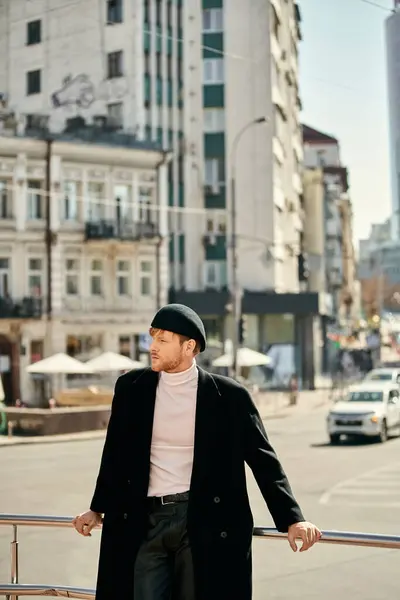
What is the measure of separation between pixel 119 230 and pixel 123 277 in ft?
5.78

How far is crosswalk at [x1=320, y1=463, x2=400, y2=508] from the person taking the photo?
37.9ft

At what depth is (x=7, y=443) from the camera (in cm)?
2008

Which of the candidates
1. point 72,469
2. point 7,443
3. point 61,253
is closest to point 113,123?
point 61,253

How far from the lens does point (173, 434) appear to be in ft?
11.6

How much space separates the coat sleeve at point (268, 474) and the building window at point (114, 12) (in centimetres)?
2476

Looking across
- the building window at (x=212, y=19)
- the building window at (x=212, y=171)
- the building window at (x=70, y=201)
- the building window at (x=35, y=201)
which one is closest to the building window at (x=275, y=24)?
the building window at (x=212, y=19)

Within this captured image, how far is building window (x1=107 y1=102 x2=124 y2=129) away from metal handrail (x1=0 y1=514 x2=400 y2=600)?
30.4m

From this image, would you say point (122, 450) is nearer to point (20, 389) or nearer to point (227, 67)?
point (20, 389)

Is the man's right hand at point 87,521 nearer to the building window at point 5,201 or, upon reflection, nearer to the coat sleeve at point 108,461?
the coat sleeve at point 108,461

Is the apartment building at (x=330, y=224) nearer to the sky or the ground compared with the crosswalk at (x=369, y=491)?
nearer to the sky

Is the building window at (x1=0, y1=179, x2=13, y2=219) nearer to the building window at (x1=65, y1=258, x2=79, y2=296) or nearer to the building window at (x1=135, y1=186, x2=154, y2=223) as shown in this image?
the building window at (x1=65, y1=258, x2=79, y2=296)

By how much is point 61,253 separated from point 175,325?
2988 cm

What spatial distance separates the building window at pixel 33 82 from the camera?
27680mm

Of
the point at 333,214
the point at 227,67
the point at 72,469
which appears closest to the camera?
the point at 72,469
